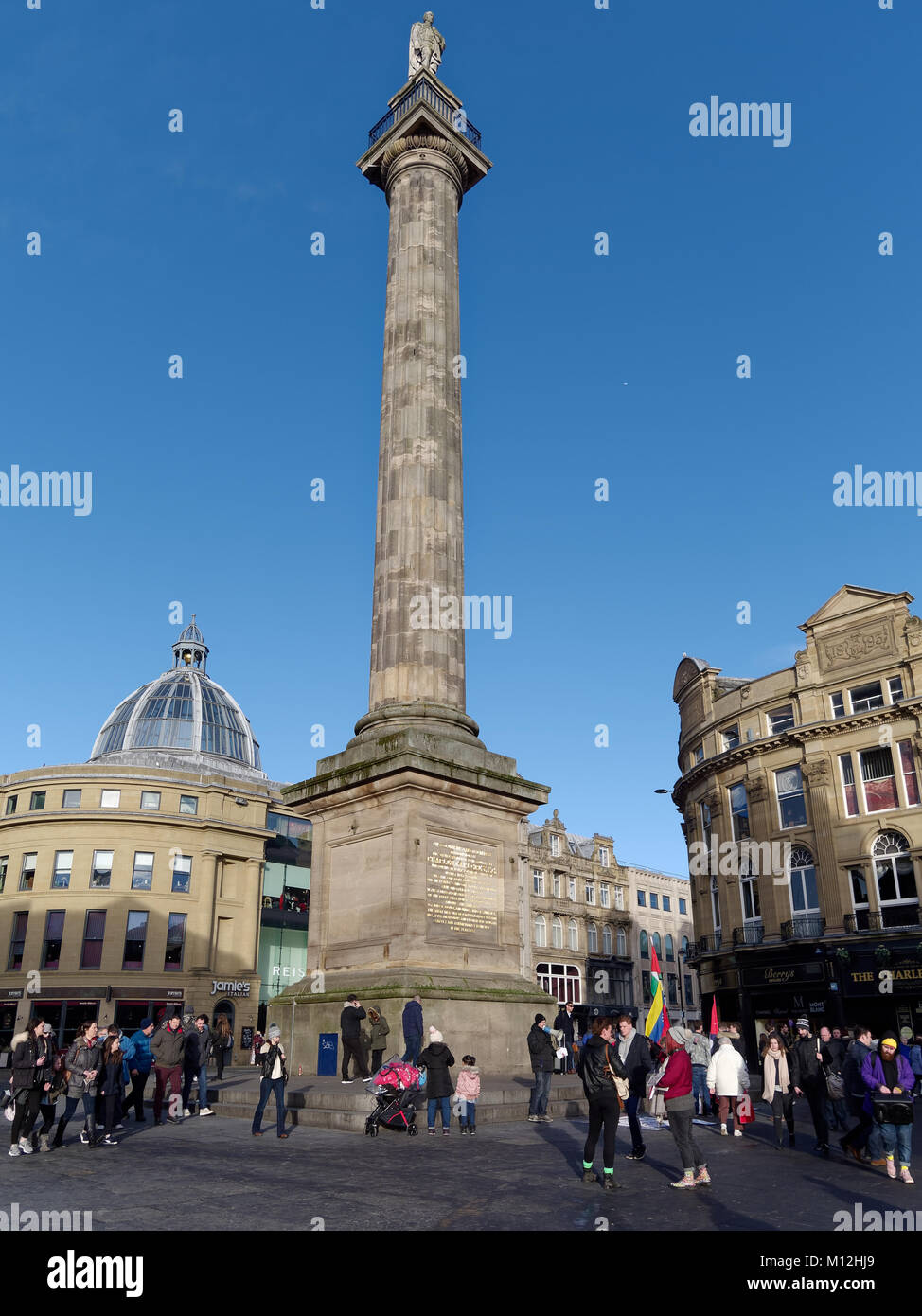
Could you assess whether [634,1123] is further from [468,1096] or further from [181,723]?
[181,723]

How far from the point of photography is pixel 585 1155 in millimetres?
10227

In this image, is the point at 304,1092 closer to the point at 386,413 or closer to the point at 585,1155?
the point at 585,1155

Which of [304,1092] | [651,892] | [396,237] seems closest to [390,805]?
[304,1092]

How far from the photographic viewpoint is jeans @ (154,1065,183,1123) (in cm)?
1662

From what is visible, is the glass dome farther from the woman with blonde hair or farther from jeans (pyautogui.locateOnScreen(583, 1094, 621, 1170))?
jeans (pyautogui.locateOnScreen(583, 1094, 621, 1170))

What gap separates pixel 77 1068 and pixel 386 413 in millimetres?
15981

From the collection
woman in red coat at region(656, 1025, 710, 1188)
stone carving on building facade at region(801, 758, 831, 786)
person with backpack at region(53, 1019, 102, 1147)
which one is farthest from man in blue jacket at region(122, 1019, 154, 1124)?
stone carving on building facade at region(801, 758, 831, 786)

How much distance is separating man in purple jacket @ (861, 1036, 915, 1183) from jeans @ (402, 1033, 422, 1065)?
22.2ft

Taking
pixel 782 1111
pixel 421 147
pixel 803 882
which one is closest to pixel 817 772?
pixel 803 882

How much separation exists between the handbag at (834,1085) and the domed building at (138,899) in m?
46.5

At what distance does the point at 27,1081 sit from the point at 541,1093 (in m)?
Result: 7.71

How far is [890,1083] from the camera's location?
1234 centimetres

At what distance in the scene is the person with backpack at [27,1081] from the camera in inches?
518

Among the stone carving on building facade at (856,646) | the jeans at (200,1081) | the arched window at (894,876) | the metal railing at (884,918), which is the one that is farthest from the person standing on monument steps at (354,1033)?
the stone carving on building facade at (856,646)
